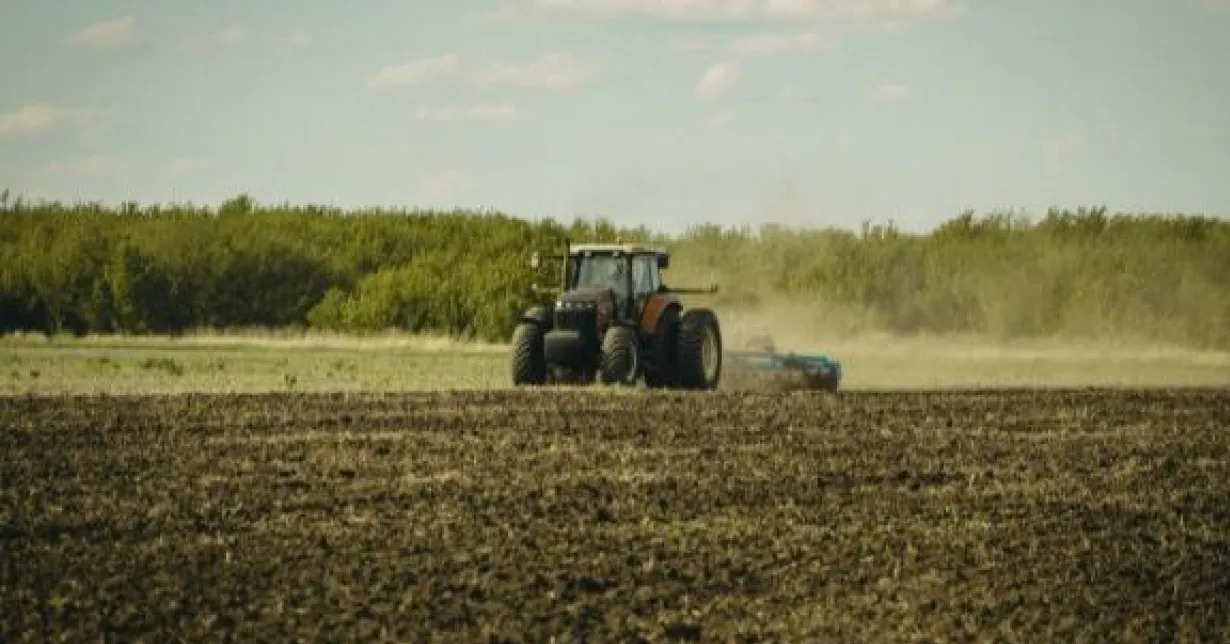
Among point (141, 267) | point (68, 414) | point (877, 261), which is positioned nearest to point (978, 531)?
point (68, 414)

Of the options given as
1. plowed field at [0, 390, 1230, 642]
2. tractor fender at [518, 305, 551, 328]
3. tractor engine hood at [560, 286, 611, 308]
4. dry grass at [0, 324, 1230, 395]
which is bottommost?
plowed field at [0, 390, 1230, 642]

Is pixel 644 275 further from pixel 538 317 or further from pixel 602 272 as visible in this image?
pixel 538 317

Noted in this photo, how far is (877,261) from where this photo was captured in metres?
59.1

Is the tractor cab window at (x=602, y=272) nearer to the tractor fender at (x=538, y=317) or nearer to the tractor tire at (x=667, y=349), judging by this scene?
the tractor fender at (x=538, y=317)

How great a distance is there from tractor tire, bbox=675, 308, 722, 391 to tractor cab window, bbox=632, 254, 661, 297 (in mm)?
714

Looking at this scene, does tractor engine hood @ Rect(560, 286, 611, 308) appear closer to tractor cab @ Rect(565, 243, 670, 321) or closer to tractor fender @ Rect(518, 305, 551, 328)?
tractor cab @ Rect(565, 243, 670, 321)

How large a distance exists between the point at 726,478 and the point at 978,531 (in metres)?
3.34

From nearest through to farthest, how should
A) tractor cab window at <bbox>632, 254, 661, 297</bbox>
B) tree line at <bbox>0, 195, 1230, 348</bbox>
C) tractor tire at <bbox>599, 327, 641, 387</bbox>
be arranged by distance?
tractor tire at <bbox>599, 327, 641, 387</bbox>
tractor cab window at <bbox>632, 254, 661, 297</bbox>
tree line at <bbox>0, 195, 1230, 348</bbox>

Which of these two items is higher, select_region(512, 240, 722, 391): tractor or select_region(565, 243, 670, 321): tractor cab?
select_region(565, 243, 670, 321): tractor cab

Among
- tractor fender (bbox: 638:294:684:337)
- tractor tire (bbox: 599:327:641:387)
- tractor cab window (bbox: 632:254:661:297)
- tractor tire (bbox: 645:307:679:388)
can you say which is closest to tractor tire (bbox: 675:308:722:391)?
tractor tire (bbox: 645:307:679:388)

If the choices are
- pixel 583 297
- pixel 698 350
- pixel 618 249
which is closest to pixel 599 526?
pixel 583 297

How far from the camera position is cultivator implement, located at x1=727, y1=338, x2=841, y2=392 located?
33531mm

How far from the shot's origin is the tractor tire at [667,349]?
30656 millimetres

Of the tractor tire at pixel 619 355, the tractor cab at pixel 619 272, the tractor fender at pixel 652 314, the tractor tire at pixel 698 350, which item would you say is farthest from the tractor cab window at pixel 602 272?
the tractor tire at pixel 619 355
